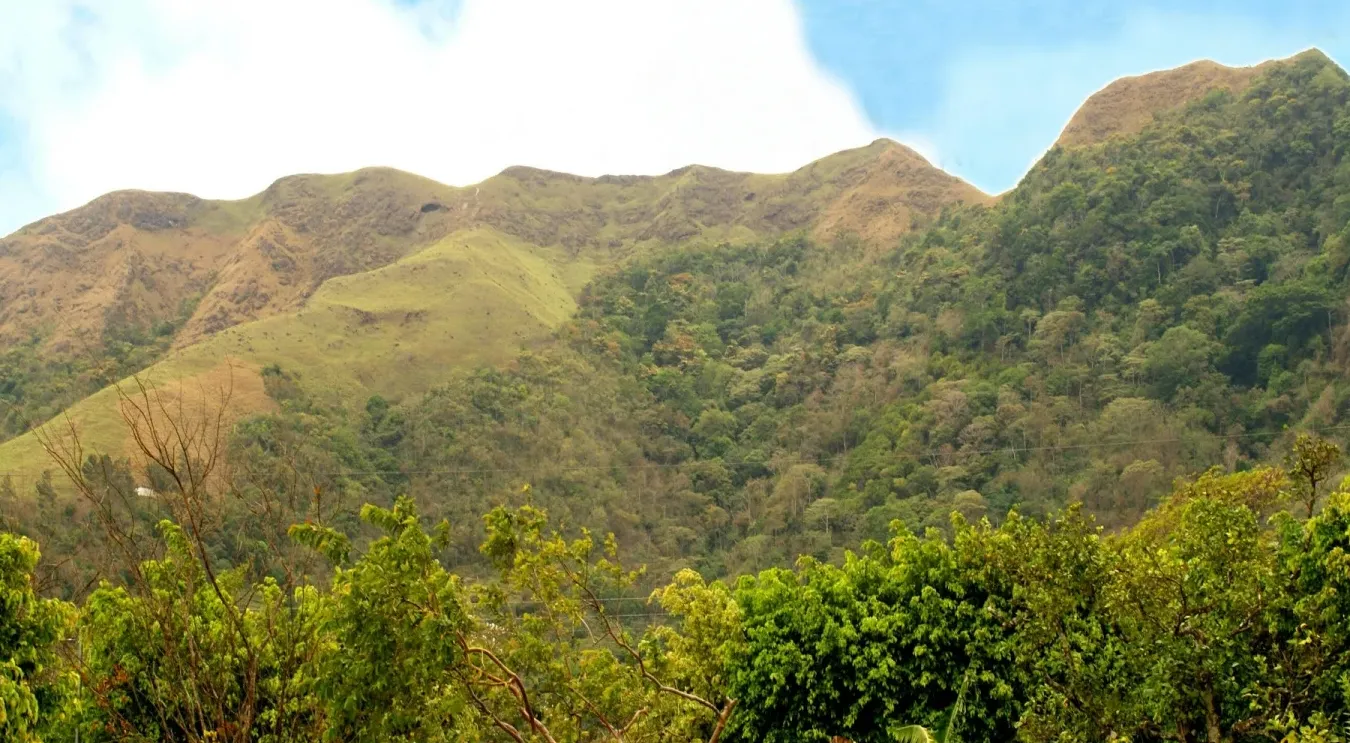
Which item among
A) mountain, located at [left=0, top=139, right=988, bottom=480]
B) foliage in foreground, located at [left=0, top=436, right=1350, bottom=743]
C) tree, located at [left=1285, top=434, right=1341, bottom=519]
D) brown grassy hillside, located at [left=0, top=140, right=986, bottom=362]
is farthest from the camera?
brown grassy hillside, located at [left=0, top=140, right=986, bottom=362]

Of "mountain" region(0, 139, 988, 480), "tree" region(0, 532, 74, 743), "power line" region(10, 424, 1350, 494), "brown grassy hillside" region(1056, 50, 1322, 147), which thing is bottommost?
"power line" region(10, 424, 1350, 494)

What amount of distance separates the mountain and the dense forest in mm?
5144

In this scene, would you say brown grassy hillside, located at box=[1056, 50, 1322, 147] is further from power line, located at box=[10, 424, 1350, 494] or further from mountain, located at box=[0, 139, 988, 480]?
power line, located at box=[10, 424, 1350, 494]

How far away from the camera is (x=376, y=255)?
4508 inches

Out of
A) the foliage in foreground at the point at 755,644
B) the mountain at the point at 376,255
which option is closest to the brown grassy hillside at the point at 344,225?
the mountain at the point at 376,255

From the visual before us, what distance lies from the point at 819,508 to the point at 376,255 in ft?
245

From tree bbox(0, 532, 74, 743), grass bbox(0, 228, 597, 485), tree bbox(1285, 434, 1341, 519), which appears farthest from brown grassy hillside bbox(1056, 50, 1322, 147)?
tree bbox(0, 532, 74, 743)

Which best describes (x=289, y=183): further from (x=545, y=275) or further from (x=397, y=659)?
(x=397, y=659)

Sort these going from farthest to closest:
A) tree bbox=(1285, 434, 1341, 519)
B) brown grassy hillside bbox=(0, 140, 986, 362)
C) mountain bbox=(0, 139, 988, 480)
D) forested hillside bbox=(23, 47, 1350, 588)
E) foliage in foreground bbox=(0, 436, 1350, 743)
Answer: brown grassy hillside bbox=(0, 140, 986, 362)
mountain bbox=(0, 139, 988, 480)
forested hillside bbox=(23, 47, 1350, 588)
tree bbox=(1285, 434, 1341, 519)
foliage in foreground bbox=(0, 436, 1350, 743)

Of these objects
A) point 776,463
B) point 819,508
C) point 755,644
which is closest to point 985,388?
point 819,508

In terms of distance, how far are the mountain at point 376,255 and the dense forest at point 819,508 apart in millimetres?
5144

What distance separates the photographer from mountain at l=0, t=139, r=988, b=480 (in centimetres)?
7619

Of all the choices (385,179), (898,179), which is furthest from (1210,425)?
(385,179)

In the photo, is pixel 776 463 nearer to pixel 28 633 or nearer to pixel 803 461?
pixel 803 461
